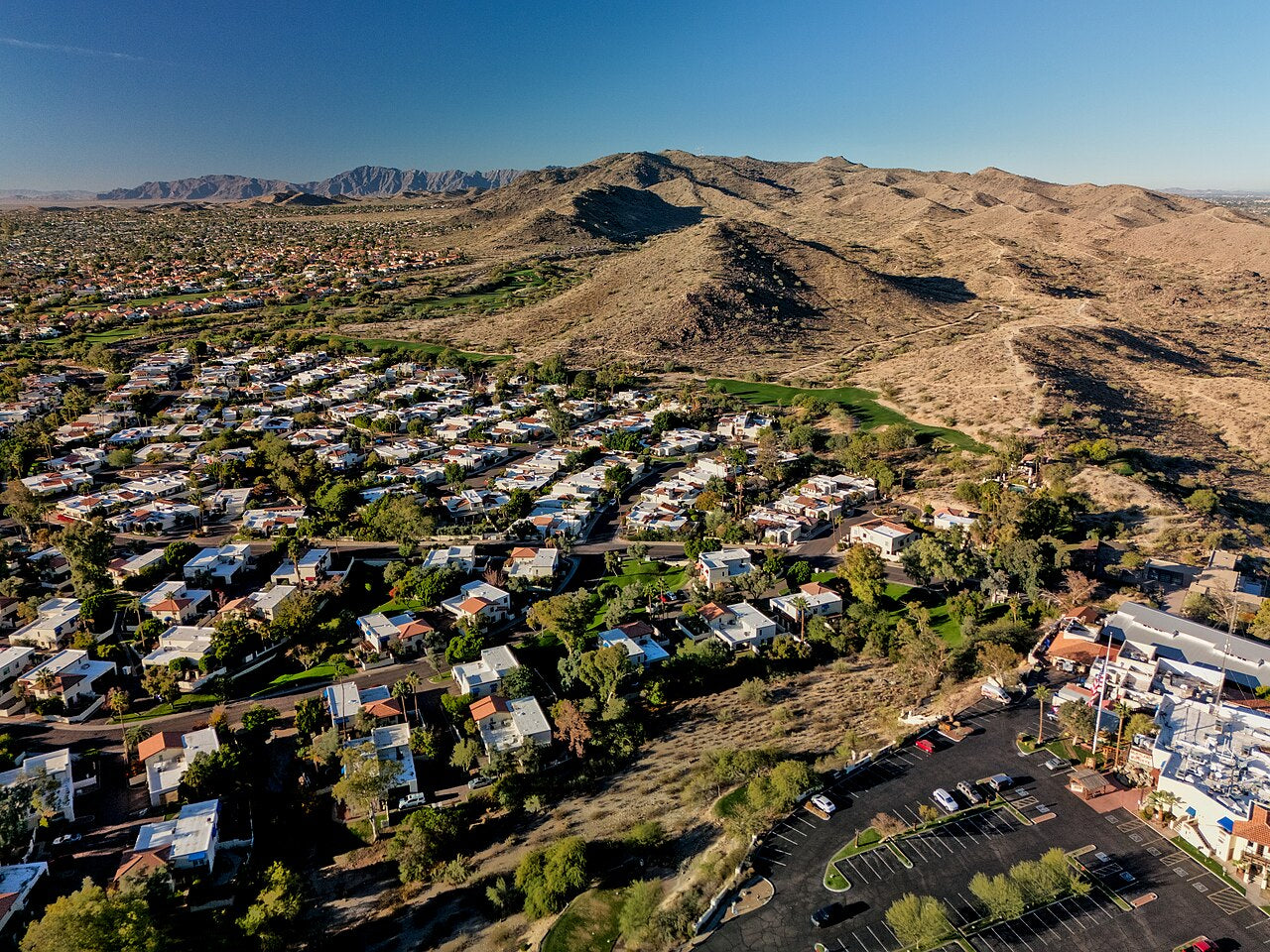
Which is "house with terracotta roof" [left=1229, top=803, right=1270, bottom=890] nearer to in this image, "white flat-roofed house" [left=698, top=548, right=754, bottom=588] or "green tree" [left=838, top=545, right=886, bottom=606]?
"green tree" [left=838, top=545, right=886, bottom=606]

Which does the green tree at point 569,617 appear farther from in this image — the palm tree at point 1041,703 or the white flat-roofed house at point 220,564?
the white flat-roofed house at point 220,564

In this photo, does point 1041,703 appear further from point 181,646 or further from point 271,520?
point 271,520

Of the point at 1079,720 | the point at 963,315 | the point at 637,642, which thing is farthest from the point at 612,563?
the point at 963,315

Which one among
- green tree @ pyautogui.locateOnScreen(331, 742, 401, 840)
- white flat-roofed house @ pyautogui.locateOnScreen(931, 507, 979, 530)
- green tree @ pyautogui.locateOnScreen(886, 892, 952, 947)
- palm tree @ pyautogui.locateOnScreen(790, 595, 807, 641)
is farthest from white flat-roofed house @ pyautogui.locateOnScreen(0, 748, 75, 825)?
white flat-roofed house @ pyautogui.locateOnScreen(931, 507, 979, 530)

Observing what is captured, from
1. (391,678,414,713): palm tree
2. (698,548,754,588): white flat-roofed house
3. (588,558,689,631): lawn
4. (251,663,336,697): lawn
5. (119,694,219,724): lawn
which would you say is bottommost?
(119,694,219,724): lawn

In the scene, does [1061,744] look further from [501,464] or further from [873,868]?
[501,464]

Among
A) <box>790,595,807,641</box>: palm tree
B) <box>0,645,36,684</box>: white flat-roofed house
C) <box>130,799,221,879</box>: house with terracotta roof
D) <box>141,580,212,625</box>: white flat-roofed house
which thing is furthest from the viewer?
<box>141,580,212,625</box>: white flat-roofed house
